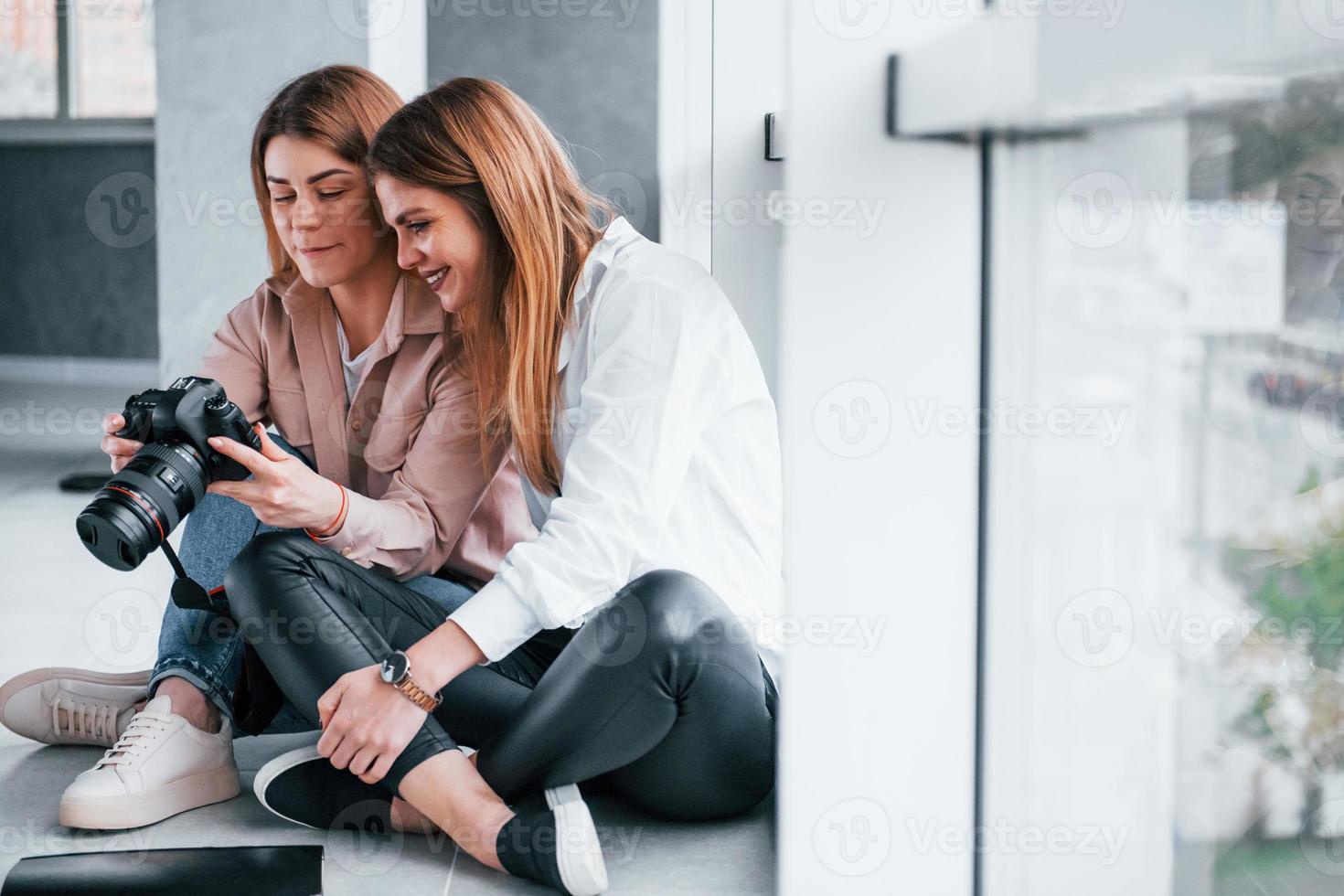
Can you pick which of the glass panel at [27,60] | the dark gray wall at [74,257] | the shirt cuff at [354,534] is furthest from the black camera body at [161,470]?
the glass panel at [27,60]

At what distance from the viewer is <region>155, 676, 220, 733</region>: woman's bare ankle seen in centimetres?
127

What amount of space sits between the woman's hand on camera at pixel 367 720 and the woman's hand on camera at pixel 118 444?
313 mm

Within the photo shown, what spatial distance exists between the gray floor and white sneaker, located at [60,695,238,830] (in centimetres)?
1

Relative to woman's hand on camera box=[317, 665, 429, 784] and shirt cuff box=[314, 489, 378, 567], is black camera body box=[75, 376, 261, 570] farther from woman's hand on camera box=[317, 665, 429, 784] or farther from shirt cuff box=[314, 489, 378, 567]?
woman's hand on camera box=[317, 665, 429, 784]

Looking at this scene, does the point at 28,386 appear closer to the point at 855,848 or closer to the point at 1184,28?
the point at 855,848

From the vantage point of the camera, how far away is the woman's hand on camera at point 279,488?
3.75 feet

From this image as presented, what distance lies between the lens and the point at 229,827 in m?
1.20

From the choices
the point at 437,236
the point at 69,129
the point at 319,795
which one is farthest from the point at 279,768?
the point at 69,129

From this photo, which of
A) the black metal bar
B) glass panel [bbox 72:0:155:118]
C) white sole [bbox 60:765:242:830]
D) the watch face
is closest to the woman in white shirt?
the watch face

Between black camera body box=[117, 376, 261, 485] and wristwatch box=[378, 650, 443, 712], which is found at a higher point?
black camera body box=[117, 376, 261, 485]

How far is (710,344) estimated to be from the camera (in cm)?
113

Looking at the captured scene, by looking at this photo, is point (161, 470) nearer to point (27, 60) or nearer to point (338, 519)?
point (338, 519)

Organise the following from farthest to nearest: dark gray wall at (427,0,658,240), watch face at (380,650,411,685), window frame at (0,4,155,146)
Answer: window frame at (0,4,155,146) → dark gray wall at (427,0,658,240) → watch face at (380,650,411,685)

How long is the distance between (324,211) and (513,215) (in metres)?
0.31
